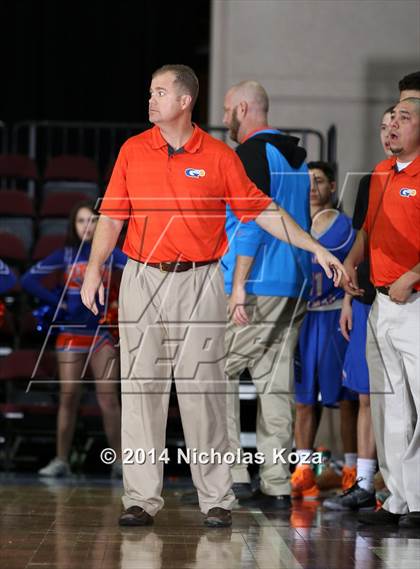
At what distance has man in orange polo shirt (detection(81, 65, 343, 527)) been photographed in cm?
424

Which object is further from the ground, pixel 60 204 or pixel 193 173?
pixel 193 173

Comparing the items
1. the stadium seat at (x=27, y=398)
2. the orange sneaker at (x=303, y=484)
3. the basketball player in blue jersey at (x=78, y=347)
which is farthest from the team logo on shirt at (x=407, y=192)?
the stadium seat at (x=27, y=398)

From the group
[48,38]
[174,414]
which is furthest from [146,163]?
[48,38]

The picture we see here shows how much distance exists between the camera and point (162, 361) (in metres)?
4.30

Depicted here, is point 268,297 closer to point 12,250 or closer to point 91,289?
point 91,289

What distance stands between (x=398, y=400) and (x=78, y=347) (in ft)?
7.70

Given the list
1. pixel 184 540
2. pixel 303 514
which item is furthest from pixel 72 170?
pixel 184 540

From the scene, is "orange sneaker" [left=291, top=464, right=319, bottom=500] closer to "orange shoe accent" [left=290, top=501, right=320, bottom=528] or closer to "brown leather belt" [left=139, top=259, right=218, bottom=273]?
"orange shoe accent" [left=290, top=501, right=320, bottom=528]

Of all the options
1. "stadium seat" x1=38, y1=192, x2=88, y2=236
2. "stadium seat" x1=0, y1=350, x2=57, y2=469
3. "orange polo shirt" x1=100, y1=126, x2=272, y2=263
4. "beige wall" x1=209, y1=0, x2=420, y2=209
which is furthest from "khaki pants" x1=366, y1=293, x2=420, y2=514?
"stadium seat" x1=38, y1=192, x2=88, y2=236

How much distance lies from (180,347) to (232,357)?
80 cm

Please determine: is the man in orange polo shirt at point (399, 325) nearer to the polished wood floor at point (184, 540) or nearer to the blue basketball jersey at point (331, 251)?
the polished wood floor at point (184, 540)

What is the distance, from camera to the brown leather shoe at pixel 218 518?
4.30 m

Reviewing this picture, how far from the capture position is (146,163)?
4270 millimetres

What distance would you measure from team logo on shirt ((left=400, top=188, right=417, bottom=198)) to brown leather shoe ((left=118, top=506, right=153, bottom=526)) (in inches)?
63.4
